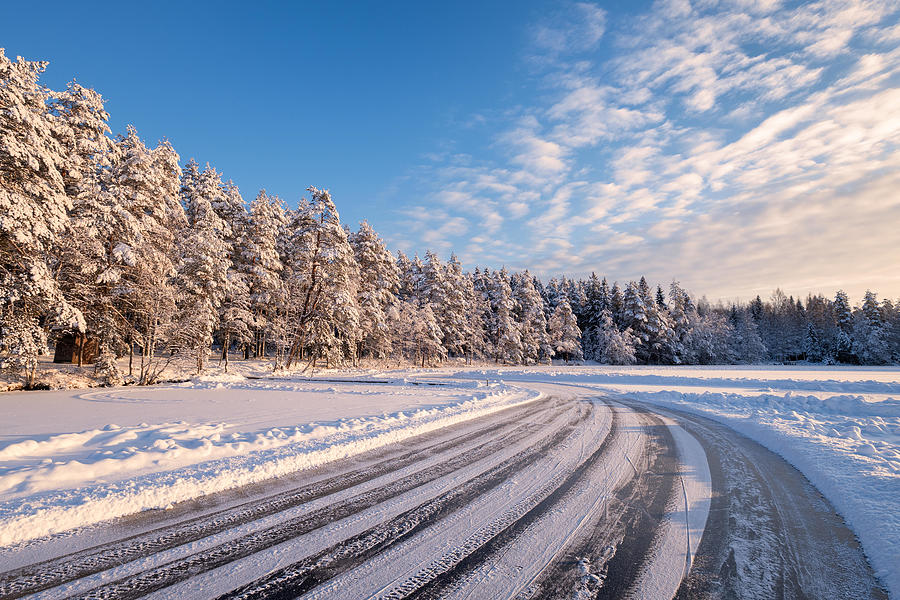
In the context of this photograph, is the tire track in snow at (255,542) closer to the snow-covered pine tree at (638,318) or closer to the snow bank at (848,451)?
the snow bank at (848,451)

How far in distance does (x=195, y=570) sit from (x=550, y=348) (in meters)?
54.7

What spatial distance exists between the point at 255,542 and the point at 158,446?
417cm

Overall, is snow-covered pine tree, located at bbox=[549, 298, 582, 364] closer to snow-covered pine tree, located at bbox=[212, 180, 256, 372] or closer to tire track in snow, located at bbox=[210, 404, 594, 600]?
snow-covered pine tree, located at bbox=[212, 180, 256, 372]

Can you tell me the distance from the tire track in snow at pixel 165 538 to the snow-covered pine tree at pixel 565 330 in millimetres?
53075

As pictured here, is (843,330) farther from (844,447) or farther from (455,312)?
(844,447)

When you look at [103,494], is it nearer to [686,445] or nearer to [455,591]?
[455,591]

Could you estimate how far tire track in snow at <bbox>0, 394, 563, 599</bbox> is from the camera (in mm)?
2574

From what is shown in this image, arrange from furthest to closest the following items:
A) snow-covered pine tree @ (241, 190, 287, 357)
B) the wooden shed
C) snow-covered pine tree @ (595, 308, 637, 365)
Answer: snow-covered pine tree @ (595, 308, 637, 365) → snow-covered pine tree @ (241, 190, 287, 357) → the wooden shed

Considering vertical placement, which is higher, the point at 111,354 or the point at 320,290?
the point at 320,290

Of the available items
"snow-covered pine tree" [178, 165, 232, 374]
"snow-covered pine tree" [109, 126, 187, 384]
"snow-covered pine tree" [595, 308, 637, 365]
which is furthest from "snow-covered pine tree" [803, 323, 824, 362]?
"snow-covered pine tree" [109, 126, 187, 384]

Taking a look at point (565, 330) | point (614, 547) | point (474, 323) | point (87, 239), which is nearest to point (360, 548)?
point (614, 547)

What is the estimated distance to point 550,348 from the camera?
178 feet

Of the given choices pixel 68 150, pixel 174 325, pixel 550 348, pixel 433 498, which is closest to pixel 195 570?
pixel 433 498

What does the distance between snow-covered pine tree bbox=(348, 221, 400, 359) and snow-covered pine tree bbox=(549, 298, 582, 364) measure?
86.3ft
